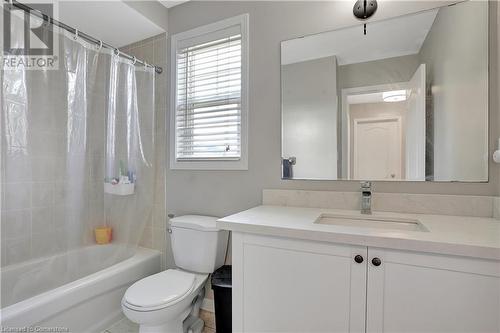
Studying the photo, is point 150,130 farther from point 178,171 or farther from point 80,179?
point 80,179

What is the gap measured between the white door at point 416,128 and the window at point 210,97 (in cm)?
100

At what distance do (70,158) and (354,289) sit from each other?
1693 mm

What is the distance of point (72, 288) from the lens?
1478 millimetres

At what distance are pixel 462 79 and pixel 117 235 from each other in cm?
242

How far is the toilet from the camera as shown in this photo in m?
1.36

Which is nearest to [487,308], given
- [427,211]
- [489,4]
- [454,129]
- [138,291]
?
[427,211]

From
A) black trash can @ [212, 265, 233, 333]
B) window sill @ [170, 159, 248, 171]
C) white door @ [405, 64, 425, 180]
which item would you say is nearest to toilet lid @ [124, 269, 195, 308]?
black trash can @ [212, 265, 233, 333]

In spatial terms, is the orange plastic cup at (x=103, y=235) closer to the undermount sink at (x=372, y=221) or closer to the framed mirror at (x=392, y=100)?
the framed mirror at (x=392, y=100)

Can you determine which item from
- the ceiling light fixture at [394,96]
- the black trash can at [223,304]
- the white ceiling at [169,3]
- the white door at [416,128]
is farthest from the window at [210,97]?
the white door at [416,128]

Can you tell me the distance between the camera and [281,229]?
1059 mm

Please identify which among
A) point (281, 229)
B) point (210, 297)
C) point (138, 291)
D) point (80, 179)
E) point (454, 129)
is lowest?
point (210, 297)

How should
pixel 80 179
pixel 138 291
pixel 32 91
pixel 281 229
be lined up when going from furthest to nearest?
pixel 80 179
pixel 138 291
pixel 32 91
pixel 281 229

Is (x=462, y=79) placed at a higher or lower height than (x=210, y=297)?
higher

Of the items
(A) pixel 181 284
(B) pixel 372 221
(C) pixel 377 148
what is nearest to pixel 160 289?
(A) pixel 181 284
